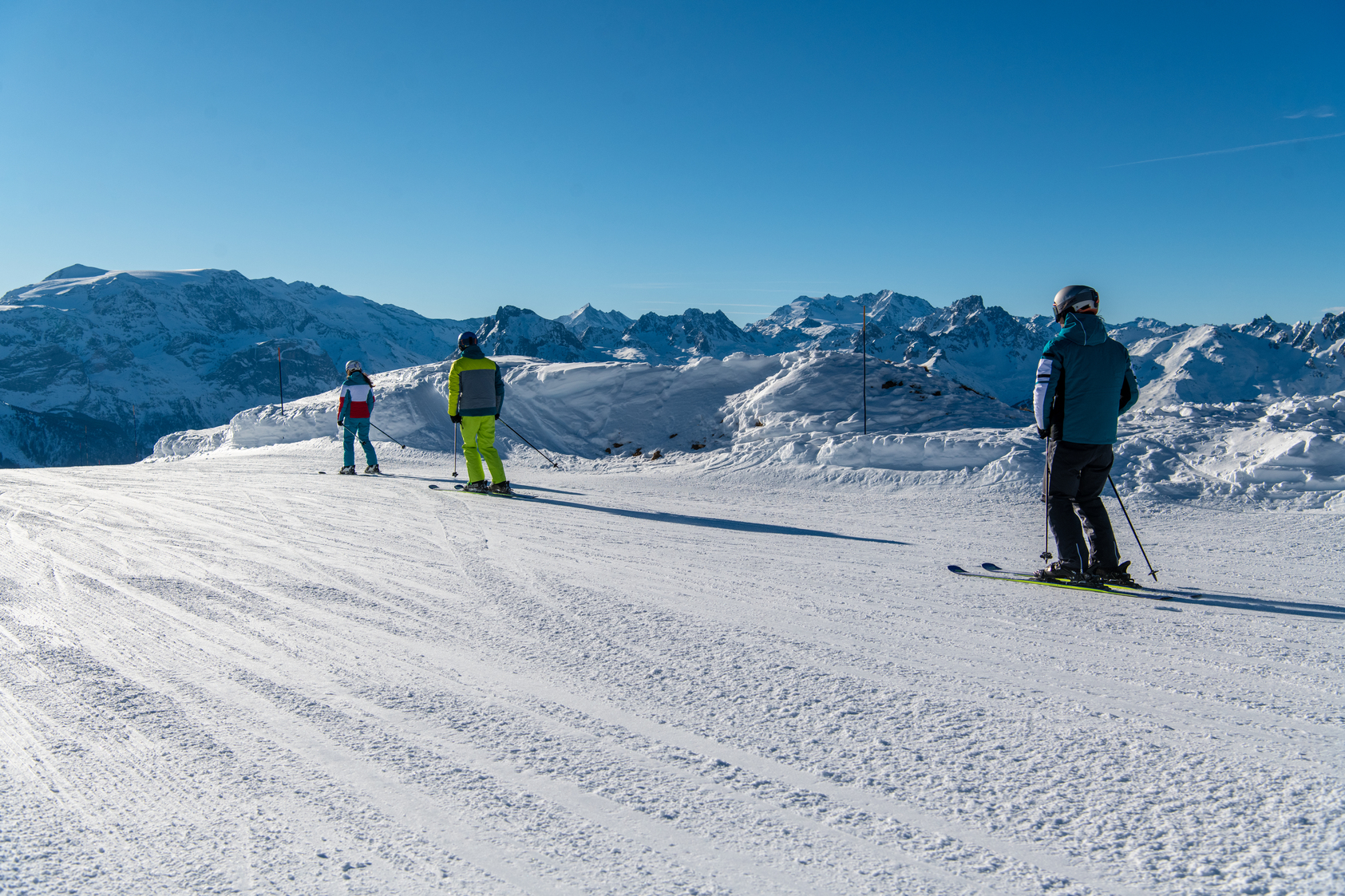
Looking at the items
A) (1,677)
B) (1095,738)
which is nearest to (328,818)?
(1,677)

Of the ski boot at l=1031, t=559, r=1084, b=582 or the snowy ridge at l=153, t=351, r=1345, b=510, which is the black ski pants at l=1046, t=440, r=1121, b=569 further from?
the snowy ridge at l=153, t=351, r=1345, b=510

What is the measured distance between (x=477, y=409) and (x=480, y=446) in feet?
1.66

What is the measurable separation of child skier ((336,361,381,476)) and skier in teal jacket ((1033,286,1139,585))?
10.3m

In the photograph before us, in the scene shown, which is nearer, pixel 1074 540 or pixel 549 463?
pixel 1074 540

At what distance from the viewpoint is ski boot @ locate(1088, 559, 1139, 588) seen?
498cm

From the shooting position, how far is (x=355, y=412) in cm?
1236

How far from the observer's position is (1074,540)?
5.12 metres

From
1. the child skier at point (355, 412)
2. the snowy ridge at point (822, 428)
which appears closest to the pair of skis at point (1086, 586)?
the snowy ridge at point (822, 428)

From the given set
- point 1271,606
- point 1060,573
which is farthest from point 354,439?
point 1271,606

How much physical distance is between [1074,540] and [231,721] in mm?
5145

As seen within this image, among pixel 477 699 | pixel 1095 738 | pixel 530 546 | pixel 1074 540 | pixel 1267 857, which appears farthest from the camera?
pixel 530 546

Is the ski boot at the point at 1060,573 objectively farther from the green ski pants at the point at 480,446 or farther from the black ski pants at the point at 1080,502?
the green ski pants at the point at 480,446

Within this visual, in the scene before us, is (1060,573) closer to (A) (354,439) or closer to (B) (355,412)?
(A) (354,439)

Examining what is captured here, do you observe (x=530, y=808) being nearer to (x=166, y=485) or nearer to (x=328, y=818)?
(x=328, y=818)
